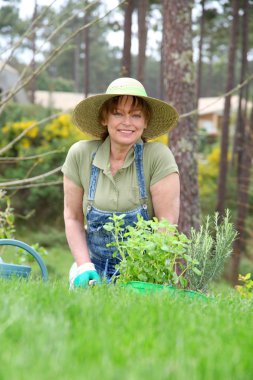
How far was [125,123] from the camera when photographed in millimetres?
4176

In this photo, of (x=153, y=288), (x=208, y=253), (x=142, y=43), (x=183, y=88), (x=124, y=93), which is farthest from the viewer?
(x=142, y=43)

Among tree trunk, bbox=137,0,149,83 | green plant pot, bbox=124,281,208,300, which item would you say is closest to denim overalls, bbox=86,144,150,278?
green plant pot, bbox=124,281,208,300

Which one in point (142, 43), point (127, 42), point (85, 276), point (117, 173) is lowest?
point (85, 276)

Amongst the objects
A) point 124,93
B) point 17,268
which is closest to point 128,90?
point 124,93

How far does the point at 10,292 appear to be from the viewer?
113 inches

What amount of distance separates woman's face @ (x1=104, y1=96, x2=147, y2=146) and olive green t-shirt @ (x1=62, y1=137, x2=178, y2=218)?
130 millimetres

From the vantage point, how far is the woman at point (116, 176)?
13.7 feet

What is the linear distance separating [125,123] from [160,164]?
33 centimetres

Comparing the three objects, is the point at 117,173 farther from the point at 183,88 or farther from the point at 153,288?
the point at 183,88

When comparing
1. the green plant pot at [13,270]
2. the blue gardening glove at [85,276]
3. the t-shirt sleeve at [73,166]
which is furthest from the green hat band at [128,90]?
the green plant pot at [13,270]

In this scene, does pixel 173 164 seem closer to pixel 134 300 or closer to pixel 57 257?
pixel 134 300

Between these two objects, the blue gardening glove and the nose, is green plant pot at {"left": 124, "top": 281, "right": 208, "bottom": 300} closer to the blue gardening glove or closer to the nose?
the blue gardening glove

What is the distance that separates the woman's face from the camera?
4.18 metres

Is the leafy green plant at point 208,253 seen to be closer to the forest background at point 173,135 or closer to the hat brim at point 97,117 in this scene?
the hat brim at point 97,117
